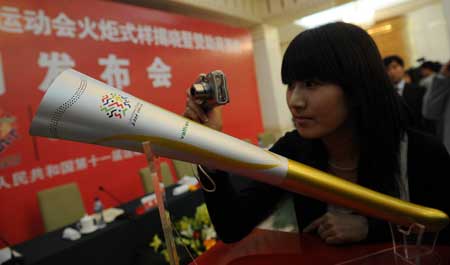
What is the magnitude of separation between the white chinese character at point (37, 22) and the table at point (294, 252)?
2751 mm

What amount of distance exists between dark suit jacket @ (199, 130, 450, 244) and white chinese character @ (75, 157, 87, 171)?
250cm

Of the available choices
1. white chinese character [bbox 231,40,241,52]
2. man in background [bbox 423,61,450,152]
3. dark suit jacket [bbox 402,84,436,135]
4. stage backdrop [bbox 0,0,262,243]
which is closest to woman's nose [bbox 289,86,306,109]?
stage backdrop [bbox 0,0,262,243]

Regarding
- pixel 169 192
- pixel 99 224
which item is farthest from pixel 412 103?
pixel 99 224

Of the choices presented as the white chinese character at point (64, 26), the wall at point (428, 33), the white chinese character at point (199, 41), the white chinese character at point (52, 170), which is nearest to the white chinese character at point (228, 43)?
the white chinese character at point (199, 41)

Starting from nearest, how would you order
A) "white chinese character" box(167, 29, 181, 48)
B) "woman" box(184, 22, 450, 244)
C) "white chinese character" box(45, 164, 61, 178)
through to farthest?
"woman" box(184, 22, 450, 244)
"white chinese character" box(45, 164, 61, 178)
"white chinese character" box(167, 29, 181, 48)

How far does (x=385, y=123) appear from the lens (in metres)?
0.74

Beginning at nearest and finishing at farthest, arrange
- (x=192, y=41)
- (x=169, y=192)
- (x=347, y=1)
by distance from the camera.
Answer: (x=169, y=192) → (x=347, y=1) → (x=192, y=41)

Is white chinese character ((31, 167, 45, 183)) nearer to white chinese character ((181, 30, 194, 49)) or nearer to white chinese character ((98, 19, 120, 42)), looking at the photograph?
white chinese character ((98, 19, 120, 42))

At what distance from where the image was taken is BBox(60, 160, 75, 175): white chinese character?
9.30 ft

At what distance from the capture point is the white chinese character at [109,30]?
3188 millimetres

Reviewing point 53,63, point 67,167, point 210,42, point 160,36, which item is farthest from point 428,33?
point 67,167

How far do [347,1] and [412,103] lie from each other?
1.45 m

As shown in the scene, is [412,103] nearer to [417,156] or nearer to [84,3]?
[417,156]

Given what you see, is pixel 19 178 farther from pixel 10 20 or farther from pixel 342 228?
pixel 342 228
